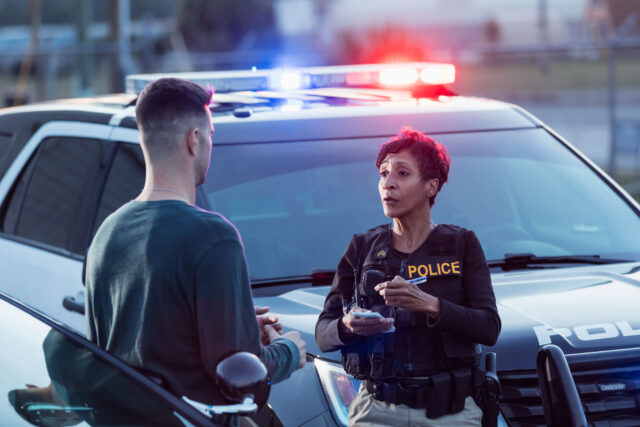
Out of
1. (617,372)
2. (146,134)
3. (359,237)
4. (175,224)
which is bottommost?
(617,372)

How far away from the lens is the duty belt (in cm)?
278

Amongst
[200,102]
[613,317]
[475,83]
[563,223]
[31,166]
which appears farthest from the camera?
[475,83]

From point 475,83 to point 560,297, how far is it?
71.8 feet

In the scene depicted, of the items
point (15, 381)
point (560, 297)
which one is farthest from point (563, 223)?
point (15, 381)

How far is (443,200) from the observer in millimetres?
4184

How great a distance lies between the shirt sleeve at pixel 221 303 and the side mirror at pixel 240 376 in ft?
0.35

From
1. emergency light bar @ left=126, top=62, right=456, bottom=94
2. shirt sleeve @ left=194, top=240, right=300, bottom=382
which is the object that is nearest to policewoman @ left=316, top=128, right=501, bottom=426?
shirt sleeve @ left=194, top=240, right=300, bottom=382

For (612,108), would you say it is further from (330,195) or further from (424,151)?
(424,151)

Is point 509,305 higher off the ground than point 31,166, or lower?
lower

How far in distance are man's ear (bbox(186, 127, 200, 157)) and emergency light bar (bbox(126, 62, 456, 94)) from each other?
2.15 m

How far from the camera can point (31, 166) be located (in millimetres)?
4945

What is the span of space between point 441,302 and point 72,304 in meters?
1.88

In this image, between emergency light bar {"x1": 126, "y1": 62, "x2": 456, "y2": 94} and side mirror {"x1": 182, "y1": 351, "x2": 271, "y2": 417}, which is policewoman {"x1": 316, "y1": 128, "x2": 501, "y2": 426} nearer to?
side mirror {"x1": 182, "y1": 351, "x2": 271, "y2": 417}

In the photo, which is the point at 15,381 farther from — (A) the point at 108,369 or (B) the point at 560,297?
(B) the point at 560,297
